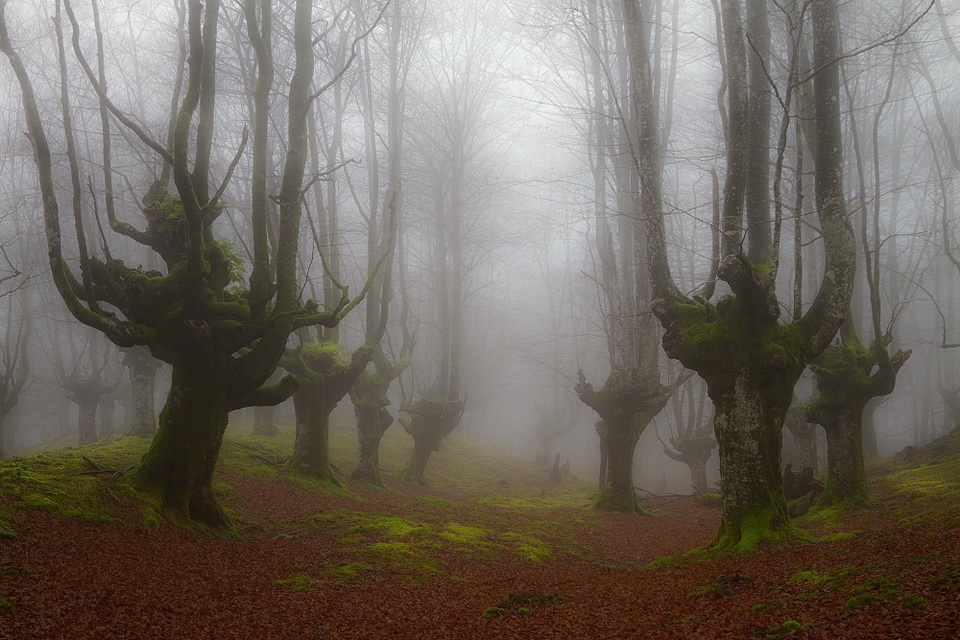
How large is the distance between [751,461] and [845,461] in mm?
3838

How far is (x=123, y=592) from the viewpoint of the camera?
4090 mm

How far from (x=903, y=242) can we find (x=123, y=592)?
33.6 metres

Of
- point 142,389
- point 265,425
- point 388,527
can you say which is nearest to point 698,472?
point 388,527

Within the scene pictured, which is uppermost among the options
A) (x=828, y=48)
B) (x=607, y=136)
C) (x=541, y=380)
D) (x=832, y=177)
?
(x=607, y=136)

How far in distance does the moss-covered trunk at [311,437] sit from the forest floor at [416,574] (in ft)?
5.12

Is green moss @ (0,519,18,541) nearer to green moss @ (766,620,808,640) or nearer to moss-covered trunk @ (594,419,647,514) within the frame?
green moss @ (766,620,808,640)

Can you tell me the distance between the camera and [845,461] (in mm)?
8914

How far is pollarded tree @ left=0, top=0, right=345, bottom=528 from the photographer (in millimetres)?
6172

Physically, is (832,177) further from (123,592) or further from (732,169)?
(123,592)

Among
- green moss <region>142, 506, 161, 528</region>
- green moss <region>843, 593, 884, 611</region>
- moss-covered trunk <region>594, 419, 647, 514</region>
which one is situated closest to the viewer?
green moss <region>843, 593, 884, 611</region>

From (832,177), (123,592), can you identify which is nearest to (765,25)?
(832,177)

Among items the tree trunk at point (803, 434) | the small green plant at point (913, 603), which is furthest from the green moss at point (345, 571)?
the tree trunk at point (803, 434)

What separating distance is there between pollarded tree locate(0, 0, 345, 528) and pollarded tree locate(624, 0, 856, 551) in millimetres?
5182

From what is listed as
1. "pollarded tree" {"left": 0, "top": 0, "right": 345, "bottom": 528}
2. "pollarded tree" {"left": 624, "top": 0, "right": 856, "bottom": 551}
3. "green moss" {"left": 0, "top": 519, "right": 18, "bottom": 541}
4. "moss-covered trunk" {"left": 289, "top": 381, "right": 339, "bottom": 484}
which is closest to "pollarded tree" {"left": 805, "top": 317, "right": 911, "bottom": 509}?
"pollarded tree" {"left": 624, "top": 0, "right": 856, "bottom": 551}
